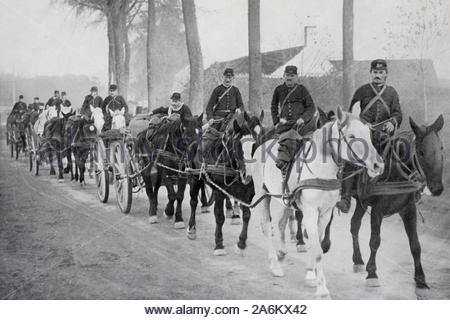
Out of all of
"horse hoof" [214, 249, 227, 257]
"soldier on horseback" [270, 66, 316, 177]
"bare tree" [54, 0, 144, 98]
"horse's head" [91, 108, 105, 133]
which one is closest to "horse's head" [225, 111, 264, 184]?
"soldier on horseback" [270, 66, 316, 177]

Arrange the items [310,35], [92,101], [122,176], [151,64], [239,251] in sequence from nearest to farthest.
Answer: [239,251] < [122,176] < [310,35] < [92,101] < [151,64]

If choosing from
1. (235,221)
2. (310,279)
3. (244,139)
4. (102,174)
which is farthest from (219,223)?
(102,174)

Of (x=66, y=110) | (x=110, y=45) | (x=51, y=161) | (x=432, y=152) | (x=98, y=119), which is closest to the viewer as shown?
(x=432, y=152)

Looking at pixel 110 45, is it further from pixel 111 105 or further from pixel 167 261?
pixel 167 261

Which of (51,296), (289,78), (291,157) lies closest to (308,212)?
(291,157)

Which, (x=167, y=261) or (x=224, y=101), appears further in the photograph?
(x=224, y=101)

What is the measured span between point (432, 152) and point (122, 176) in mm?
6623

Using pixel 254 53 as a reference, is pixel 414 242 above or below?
below

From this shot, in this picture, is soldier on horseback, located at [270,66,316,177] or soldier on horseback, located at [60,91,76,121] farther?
soldier on horseback, located at [60,91,76,121]

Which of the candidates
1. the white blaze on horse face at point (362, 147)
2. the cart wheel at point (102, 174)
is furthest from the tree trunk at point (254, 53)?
the white blaze on horse face at point (362, 147)

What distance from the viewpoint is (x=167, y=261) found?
7074 mm

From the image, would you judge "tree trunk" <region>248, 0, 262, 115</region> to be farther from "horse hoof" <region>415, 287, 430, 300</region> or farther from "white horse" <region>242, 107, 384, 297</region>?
"horse hoof" <region>415, 287, 430, 300</region>

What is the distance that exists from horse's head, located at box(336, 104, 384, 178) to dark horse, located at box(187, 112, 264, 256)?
2.08 metres

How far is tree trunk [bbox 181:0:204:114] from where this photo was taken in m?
14.1
